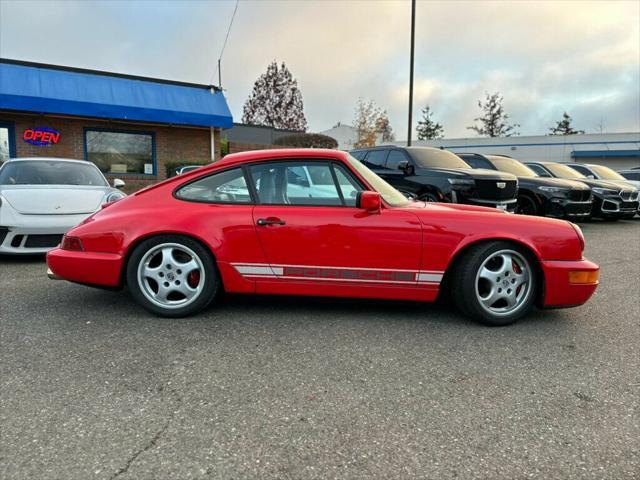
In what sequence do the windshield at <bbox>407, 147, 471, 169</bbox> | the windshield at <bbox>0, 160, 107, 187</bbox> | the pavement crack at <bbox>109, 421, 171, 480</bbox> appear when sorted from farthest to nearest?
the windshield at <bbox>407, 147, 471, 169</bbox>, the windshield at <bbox>0, 160, 107, 187</bbox>, the pavement crack at <bbox>109, 421, 171, 480</bbox>

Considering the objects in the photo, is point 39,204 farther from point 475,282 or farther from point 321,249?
point 475,282

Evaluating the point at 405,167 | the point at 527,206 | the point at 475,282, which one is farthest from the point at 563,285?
the point at 527,206

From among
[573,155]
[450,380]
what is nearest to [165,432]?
[450,380]

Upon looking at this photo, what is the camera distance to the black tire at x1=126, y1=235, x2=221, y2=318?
11.4ft

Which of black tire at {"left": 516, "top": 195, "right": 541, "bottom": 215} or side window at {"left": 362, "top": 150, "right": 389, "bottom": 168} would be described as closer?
side window at {"left": 362, "top": 150, "right": 389, "bottom": 168}

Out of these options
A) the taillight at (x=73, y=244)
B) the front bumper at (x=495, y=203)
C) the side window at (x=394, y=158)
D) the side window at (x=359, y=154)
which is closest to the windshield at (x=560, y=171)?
the front bumper at (x=495, y=203)

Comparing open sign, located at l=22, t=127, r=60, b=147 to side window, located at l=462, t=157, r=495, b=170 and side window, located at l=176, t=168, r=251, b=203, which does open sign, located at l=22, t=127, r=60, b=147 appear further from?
side window, located at l=176, t=168, r=251, b=203

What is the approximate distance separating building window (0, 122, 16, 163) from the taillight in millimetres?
12636

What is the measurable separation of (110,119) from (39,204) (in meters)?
10.1

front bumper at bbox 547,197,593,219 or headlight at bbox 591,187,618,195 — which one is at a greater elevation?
headlight at bbox 591,187,618,195

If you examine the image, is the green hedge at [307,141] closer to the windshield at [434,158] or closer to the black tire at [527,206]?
the black tire at [527,206]

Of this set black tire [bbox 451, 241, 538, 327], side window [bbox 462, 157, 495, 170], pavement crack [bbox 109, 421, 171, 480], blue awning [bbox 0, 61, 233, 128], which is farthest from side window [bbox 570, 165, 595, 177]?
pavement crack [bbox 109, 421, 171, 480]

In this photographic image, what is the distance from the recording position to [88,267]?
3525 mm

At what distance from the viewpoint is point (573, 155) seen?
33.6 m
